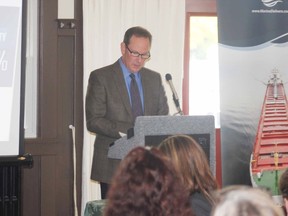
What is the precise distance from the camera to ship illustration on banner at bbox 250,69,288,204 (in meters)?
4.66

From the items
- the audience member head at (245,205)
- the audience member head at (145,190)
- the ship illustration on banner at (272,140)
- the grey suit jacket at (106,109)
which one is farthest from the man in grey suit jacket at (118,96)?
the audience member head at (245,205)

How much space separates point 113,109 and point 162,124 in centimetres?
129

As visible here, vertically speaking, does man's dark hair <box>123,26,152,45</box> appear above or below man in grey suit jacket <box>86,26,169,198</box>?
above

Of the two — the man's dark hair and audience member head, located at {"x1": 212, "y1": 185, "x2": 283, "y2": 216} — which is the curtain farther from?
audience member head, located at {"x1": 212, "y1": 185, "x2": 283, "y2": 216}

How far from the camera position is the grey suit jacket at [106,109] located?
446cm

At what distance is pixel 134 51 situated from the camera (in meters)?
4.64

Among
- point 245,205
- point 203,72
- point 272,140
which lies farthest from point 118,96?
point 245,205

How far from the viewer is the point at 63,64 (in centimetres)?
483

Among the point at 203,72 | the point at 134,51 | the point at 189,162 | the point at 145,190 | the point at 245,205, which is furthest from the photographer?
the point at 203,72

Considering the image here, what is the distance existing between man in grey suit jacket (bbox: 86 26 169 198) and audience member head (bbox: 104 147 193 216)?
276cm

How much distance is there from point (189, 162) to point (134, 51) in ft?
7.65

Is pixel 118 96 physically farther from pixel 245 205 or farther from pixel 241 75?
pixel 245 205

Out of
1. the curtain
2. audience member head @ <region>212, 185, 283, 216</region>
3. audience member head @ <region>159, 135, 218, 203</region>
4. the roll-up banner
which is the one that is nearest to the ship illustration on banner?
the roll-up banner

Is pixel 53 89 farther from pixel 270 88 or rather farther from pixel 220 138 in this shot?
pixel 270 88
